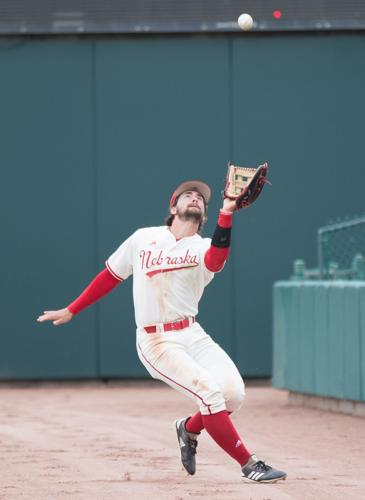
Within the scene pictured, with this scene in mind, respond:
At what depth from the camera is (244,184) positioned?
741 cm

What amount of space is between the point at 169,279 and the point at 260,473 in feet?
4.01

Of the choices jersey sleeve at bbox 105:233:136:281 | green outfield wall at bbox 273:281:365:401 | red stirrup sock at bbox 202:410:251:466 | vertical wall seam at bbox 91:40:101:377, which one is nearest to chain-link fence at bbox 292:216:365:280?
green outfield wall at bbox 273:281:365:401

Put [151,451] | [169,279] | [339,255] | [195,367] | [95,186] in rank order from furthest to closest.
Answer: [95,186] < [339,255] < [151,451] < [169,279] < [195,367]

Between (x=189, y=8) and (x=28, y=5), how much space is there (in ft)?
6.37

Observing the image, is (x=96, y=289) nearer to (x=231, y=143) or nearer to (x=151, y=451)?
(x=151, y=451)

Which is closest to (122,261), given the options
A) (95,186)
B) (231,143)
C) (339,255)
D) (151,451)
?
(151,451)

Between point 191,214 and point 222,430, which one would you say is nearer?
point 222,430

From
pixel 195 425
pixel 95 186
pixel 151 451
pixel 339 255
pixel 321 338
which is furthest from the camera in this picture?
pixel 95 186

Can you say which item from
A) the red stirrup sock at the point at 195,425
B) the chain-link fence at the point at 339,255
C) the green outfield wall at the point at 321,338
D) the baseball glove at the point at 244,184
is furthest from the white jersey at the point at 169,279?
the chain-link fence at the point at 339,255

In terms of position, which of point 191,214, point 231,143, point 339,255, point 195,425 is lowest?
point 195,425

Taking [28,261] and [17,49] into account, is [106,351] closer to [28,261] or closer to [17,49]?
[28,261]

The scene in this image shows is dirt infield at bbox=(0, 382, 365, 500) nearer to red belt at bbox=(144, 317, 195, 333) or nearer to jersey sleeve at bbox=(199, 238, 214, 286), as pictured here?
red belt at bbox=(144, 317, 195, 333)

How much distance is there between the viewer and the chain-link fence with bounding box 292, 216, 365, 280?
41.4 feet

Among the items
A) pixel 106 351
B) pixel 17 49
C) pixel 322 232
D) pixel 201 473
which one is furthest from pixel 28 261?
pixel 201 473
